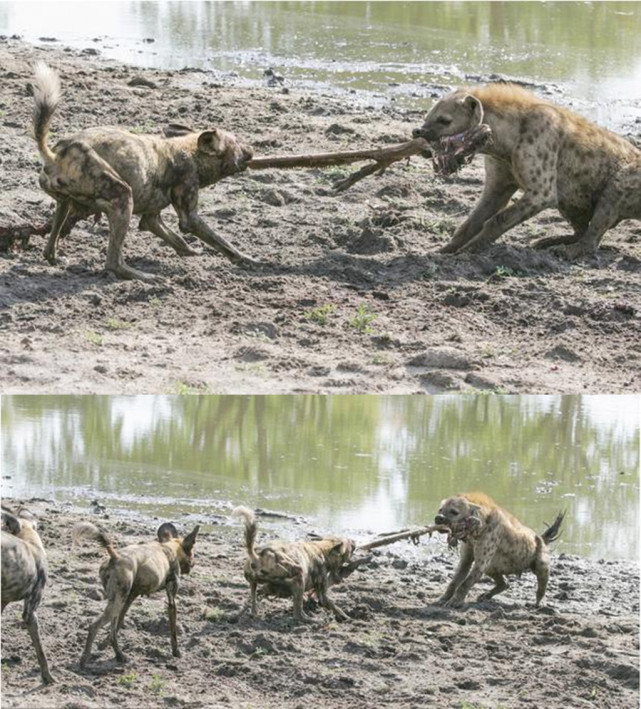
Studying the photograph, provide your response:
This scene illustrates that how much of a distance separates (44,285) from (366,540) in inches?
87.1

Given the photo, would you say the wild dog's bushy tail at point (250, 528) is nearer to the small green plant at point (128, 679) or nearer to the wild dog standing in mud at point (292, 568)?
the wild dog standing in mud at point (292, 568)

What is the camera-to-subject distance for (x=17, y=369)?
8.04 m

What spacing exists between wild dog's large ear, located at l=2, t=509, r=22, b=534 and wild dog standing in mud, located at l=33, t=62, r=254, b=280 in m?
3.03

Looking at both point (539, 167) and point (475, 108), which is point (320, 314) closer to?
point (475, 108)

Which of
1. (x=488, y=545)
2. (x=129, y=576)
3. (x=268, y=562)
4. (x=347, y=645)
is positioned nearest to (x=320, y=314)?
(x=488, y=545)

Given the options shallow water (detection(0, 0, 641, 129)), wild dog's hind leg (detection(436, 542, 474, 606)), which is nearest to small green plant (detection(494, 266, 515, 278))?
wild dog's hind leg (detection(436, 542, 474, 606))

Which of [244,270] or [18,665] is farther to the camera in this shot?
[244,270]

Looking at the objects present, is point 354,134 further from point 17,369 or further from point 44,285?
point 17,369

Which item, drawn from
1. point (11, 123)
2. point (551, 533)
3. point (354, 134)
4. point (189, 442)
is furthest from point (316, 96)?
point (551, 533)

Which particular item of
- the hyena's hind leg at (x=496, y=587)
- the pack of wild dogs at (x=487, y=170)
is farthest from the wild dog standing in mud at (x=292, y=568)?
the pack of wild dogs at (x=487, y=170)

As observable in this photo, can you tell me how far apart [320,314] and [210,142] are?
150 centimetres

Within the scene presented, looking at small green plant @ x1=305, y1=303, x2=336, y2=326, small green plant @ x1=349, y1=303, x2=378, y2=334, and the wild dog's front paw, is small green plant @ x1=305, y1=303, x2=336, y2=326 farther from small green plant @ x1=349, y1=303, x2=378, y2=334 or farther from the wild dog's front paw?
the wild dog's front paw

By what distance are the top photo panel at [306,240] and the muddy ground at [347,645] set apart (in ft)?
3.14

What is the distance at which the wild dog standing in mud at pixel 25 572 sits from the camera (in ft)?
19.9
